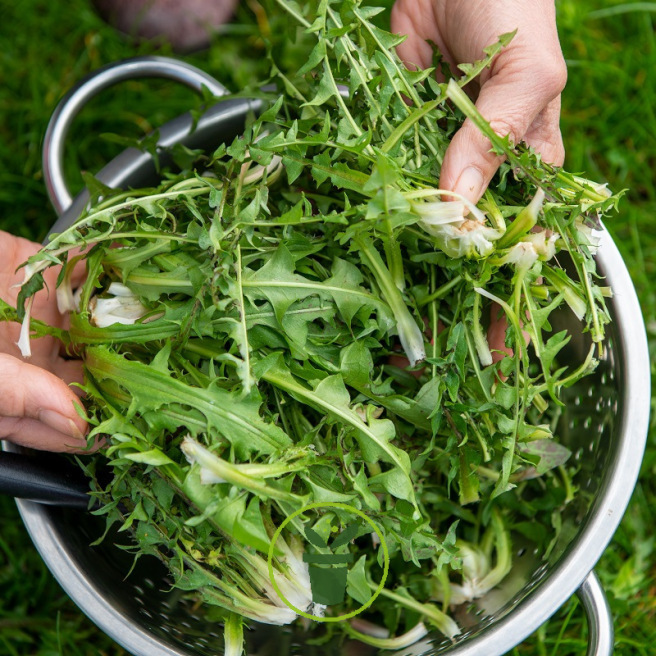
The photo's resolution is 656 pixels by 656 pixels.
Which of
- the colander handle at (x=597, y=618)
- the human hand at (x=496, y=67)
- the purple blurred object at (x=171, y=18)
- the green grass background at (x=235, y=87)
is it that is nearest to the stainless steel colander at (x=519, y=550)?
the colander handle at (x=597, y=618)

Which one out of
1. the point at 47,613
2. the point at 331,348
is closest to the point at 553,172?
the point at 331,348

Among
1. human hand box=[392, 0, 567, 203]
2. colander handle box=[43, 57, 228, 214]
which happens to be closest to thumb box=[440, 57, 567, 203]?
human hand box=[392, 0, 567, 203]

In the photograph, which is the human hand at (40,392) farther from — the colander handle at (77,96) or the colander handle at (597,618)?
the colander handle at (597,618)

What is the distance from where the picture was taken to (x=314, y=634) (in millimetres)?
1182

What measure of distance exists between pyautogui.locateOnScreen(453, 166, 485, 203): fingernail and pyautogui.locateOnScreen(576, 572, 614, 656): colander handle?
574 mm

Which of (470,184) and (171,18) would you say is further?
(171,18)

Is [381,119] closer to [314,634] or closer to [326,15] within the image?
[326,15]

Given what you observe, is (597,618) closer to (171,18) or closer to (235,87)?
(235,87)

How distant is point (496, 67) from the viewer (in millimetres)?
1042

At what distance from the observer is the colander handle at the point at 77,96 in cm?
122

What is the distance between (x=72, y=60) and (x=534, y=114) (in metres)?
1.29

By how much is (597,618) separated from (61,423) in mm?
817

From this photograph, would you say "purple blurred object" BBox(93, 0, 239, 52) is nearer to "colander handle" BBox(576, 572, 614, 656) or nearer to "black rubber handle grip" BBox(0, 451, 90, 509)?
"black rubber handle grip" BBox(0, 451, 90, 509)

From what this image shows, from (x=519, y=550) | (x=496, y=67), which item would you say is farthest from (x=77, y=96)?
(x=519, y=550)
